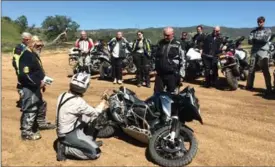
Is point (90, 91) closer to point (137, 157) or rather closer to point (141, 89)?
point (141, 89)

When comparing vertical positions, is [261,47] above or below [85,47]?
above

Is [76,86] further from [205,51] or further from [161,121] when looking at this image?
[205,51]

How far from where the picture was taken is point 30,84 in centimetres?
686

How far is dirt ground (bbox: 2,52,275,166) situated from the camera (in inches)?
239

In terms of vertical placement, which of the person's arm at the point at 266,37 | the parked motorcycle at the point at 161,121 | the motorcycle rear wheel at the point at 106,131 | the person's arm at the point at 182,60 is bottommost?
the motorcycle rear wheel at the point at 106,131

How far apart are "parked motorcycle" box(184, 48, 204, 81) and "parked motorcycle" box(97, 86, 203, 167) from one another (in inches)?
263

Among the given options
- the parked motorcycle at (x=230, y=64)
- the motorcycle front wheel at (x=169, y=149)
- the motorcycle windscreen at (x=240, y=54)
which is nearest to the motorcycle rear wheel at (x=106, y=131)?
the motorcycle front wheel at (x=169, y=149)

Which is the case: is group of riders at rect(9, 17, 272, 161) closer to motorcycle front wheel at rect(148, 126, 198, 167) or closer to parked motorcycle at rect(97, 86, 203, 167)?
parked motorcycle at rect(97, 86, 203, 167)

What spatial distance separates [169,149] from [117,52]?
7.72 metres

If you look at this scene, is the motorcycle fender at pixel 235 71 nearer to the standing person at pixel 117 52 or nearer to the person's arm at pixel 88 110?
the standing person at pixel 117 52

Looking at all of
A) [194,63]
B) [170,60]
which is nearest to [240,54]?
[194,63]

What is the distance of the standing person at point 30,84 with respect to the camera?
266 inches

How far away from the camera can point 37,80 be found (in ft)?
22.6

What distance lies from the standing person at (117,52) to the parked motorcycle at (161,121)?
20.8 ft
